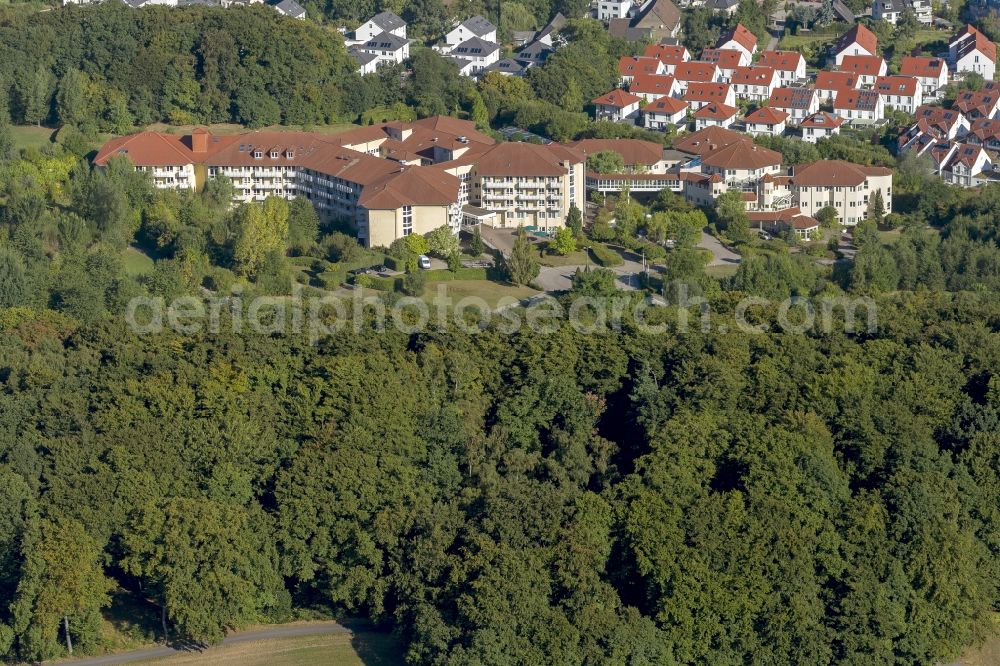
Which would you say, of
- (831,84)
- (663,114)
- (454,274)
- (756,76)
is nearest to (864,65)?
(831,84)

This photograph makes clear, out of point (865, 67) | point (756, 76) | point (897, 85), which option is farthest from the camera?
point (865, 67)

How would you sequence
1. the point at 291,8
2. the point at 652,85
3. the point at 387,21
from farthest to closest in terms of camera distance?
the point at 291,8 → the point at 387,21 → the point at 652,85

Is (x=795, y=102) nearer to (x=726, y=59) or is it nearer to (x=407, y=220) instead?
(x=726, y=59)

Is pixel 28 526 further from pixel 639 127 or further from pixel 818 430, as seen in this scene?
pixel 639 127

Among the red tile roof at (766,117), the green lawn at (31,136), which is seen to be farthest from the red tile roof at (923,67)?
the green lawn at (31,136)

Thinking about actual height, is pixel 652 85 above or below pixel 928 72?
below

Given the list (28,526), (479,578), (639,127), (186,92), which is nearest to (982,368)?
(479,578)

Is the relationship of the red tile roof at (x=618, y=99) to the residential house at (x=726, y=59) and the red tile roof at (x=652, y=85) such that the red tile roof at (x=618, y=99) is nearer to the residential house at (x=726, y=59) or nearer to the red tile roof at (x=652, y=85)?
the red tile roof at (x=652, y=85)

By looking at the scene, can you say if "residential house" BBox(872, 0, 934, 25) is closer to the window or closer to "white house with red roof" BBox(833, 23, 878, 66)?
"white house with red roof" BBox(833, 23, 878, 66)
